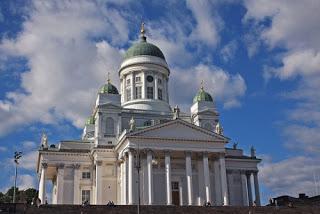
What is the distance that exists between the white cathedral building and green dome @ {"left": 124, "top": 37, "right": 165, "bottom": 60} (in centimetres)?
239

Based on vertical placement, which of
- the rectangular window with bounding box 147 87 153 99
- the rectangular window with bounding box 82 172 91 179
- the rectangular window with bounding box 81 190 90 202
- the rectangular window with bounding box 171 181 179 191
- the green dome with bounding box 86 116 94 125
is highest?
the rectangular window with bounding box 147 87 153 99

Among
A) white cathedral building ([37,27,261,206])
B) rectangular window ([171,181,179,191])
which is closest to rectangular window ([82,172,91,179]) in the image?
white cathedral building ([37,27,261,206])

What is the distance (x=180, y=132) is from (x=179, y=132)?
13 cm

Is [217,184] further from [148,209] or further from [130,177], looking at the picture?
[148,209]

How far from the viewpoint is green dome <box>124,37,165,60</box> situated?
229 ft

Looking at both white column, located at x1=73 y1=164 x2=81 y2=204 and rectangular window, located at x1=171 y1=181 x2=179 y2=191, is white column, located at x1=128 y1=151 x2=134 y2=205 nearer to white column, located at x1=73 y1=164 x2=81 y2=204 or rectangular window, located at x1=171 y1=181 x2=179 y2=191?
rectangular window, located at x1=171 y1=181 x2=179 y2=191

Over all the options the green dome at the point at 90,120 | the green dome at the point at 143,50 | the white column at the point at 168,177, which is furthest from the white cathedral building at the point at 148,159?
the green dome at the point at 90,120

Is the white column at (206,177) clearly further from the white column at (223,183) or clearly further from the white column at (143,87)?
the white column at (143,87)

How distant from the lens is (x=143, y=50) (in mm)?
69750

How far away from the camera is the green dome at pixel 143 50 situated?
229 feet

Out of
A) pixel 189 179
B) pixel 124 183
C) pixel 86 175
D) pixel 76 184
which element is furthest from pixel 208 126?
pixel 76 184

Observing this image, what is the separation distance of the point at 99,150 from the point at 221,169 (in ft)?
50.4

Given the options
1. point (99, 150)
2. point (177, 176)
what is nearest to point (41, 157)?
point (99, 150)

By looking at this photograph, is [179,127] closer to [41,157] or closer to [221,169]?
→ [221,169]
